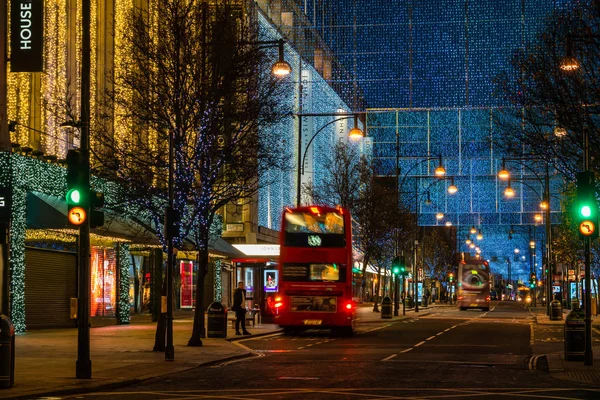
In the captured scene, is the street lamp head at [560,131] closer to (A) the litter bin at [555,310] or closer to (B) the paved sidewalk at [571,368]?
(B) the paved sidewalk at [571,368]

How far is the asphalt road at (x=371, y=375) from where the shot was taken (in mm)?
16891

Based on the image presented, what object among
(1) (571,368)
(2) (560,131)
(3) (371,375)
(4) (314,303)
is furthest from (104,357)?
(2) (560,131)

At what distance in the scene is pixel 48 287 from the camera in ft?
122

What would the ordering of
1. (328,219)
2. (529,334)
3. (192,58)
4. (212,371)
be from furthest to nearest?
(529,334)
(328,219)
(192,58)
(212,371)

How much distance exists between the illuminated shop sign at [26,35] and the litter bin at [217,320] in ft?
31.3

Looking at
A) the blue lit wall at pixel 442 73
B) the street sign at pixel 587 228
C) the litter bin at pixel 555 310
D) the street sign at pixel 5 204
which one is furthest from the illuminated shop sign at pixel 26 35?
the blue lit wall at pixel 442 73

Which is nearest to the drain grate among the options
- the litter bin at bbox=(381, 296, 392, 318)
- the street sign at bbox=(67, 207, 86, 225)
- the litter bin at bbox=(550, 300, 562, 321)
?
the street sign at bbox=(67, 207, 86, 225)

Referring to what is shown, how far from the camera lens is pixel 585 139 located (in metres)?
23.1

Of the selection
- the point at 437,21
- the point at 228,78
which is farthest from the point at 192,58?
the point at 437,21

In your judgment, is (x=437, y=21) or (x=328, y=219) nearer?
Answer: (x=328, y=219)

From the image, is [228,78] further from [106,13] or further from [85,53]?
[106,13]

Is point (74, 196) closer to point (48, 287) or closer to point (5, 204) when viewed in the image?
point (5, 204)

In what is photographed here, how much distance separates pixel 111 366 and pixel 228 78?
10310 mm

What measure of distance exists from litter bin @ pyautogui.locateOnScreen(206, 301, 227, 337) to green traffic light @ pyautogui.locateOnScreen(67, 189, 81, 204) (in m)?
14.9
